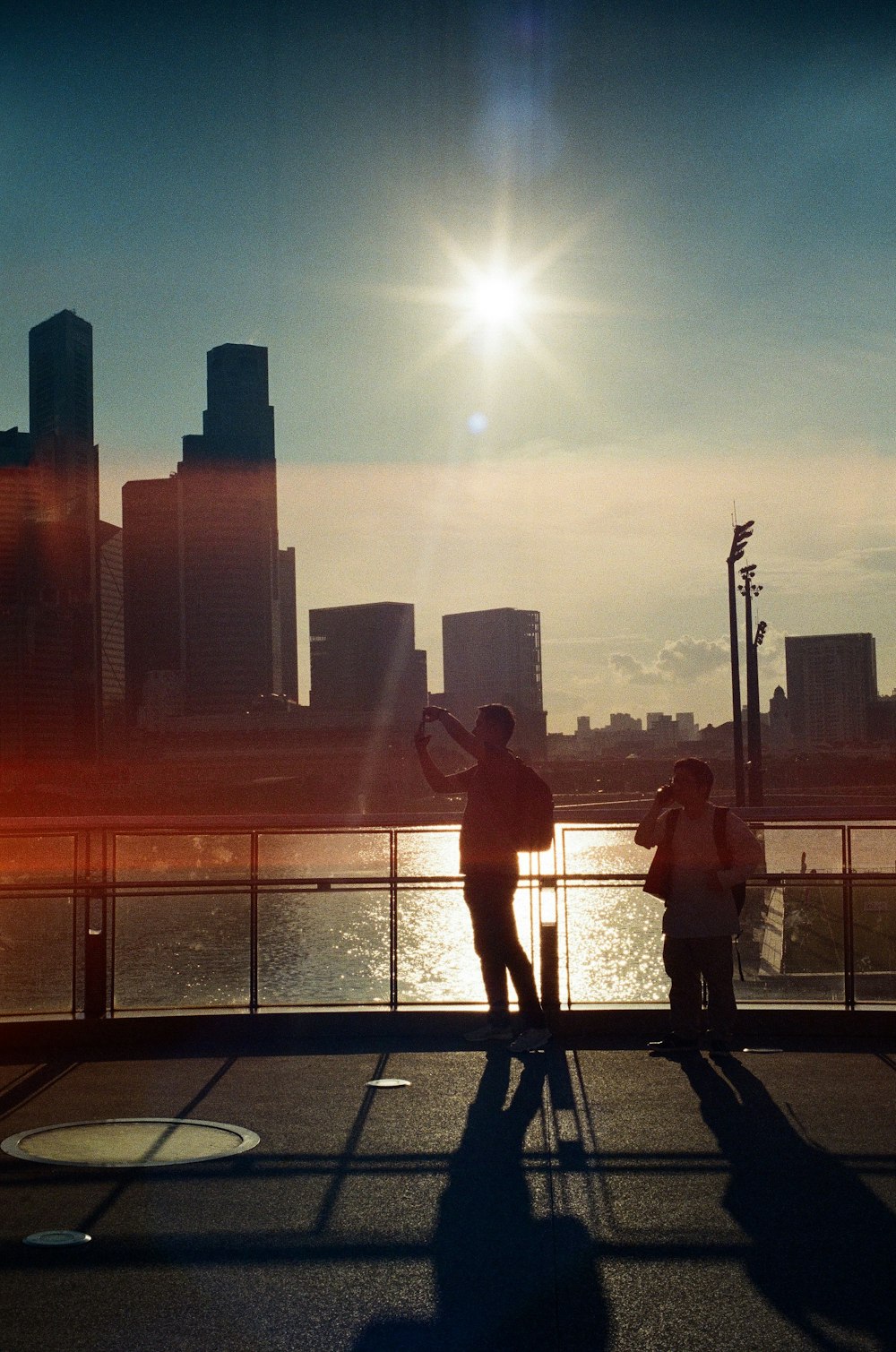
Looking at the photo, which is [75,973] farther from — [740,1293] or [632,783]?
[632,783]

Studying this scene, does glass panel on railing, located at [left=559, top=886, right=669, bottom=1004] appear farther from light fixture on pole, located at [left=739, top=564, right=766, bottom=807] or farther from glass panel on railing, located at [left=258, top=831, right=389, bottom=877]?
light fixture on pole, located at [left=739, top=564, right=766, bottom=807]

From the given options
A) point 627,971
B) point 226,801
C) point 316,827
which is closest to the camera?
point 316,827

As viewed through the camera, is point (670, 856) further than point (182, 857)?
No

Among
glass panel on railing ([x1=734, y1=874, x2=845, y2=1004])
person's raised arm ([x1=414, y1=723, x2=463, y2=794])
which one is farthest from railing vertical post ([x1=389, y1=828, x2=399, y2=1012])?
glass panel on railing ([x1=734, y1=874, x2=845, y2=1004])

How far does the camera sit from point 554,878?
11133 mm

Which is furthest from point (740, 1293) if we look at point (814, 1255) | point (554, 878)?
point (554, 878)

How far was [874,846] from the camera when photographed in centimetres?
1191

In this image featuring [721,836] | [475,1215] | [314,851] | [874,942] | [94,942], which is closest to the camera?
[475,1215]

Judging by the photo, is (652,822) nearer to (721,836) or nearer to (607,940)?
(721,836)

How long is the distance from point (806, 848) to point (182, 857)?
536 centimetres

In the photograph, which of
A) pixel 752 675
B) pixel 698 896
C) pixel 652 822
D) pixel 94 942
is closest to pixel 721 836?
pixel 698 896

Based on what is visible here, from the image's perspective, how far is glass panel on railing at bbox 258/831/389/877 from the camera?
485 inches

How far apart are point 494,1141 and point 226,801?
83702 mm

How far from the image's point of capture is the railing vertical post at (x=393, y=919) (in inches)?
450
